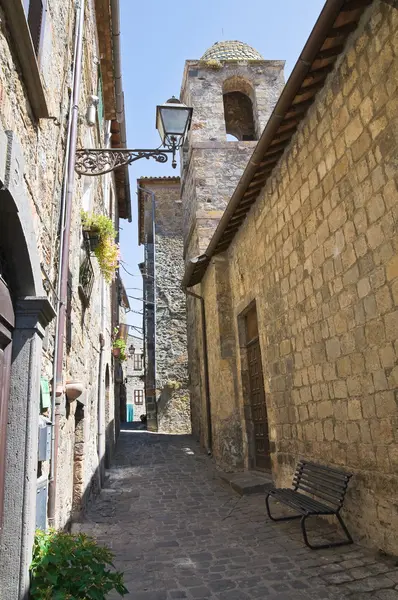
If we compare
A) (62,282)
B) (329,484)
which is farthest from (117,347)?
(329,484)

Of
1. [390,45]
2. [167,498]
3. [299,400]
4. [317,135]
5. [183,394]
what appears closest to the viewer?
[390,45]

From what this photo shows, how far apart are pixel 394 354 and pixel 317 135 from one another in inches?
97.7

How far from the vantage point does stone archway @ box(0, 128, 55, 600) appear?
234 cm

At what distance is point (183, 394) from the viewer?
16.2m

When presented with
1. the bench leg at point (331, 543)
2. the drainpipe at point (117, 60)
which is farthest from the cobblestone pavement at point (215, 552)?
the drainpipe at point (117, 60)

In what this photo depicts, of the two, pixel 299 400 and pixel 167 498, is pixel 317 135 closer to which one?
pixel 299 400

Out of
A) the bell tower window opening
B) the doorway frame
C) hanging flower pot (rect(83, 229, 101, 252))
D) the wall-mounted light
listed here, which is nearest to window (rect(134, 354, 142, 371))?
the bell tower window opening

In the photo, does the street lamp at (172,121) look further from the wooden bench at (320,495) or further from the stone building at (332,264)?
the wooden bench at (320,495)

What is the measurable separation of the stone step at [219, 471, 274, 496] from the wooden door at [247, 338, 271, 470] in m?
0.21

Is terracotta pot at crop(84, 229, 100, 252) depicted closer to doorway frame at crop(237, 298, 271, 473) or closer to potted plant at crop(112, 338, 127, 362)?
doorway frame at crop(237, 298, 271, 473)

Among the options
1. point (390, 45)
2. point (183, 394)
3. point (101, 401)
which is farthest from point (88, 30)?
point (183, 394)

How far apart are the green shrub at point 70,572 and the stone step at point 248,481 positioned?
12.1ft

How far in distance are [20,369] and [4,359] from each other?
0.16 m

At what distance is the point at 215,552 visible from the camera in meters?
4.08
